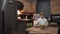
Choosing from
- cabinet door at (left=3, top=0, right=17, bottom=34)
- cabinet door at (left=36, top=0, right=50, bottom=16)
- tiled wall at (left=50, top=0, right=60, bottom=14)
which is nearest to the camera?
cabinet door at (left=3, top=0, right=17, bottom=34)

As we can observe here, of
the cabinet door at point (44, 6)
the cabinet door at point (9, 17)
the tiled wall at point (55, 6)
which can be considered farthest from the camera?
the cabinet door at point (44, 6)

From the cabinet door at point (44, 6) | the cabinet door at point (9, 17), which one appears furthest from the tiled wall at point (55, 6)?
the cabinet door at point (9, 17)

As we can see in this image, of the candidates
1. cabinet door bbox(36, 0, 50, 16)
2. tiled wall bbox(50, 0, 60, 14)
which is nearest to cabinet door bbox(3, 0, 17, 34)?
tiled wall bbox(50, 0, 60, 14)

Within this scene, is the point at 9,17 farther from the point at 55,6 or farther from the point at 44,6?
the point at 44,6

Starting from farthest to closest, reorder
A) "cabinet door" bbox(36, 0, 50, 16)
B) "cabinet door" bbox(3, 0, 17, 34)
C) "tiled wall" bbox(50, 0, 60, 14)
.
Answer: "cabinet door" bbox(36, 0, 50, 16) → "tiled wall" bbox(50, 0, 60, 14) → "cabinet door" bbox(3, 0, 17, 34)

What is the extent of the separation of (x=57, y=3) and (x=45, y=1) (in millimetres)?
600

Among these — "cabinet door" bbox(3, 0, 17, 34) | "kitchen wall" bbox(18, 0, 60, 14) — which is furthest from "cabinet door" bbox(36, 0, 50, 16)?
"cabinet door" bbox(3, 0, 17, 34)

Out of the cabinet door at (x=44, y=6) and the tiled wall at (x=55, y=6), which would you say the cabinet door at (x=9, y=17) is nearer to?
the tiled wall at (x=55, y=6)

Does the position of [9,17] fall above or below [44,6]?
below

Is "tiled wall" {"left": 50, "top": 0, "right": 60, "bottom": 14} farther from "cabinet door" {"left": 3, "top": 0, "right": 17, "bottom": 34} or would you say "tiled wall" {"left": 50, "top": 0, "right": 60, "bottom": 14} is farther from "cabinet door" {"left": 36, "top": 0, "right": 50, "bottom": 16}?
"cabinet door" {"left": 3, "top": 0, "right": 17, "bottom": 34}

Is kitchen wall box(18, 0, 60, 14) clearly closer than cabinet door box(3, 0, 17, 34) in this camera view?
No

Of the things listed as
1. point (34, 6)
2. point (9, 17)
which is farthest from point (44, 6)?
point (9, 17)

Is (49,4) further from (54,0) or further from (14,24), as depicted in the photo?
(14,24)

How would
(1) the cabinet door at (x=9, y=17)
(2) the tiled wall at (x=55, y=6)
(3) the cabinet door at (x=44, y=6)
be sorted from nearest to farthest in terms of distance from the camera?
(1) the cabinet door at (x=9, y=17), (2) the tiled wall at (x=55, y=6), (3) the cabinet door at (x=44, y=6)
